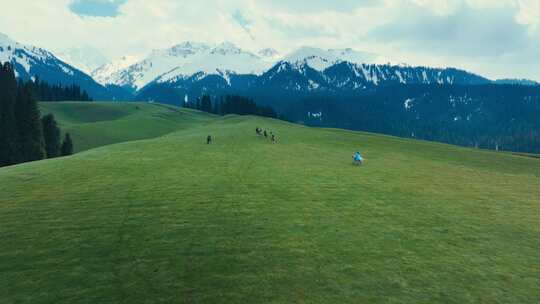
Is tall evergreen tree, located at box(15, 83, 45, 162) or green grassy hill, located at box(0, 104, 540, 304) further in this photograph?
tall evergreen tree, located at box(15, 83, 45, 162)

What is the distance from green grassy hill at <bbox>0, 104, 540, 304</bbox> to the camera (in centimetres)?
1628

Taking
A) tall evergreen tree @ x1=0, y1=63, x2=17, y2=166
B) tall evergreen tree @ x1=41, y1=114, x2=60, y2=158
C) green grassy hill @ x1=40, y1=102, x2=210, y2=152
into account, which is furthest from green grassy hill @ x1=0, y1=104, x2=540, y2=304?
green grassy hill @ x1=40, y1=102, x2=210, y2=152

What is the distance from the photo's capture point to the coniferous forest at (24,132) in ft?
282

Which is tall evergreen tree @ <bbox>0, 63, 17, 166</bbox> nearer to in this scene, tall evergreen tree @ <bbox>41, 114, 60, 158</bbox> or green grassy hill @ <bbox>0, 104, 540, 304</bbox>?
tall evergreen tree @ <bbox>41, 114, 60, 158</bbox>

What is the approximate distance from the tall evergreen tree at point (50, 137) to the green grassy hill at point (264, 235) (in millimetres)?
64489

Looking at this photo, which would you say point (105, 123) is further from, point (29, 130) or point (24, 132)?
point (24, 132)

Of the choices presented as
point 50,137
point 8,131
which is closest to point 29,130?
point 8,131

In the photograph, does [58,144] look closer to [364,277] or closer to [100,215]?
[100,215]

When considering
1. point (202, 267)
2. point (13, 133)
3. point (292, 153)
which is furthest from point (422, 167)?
point (13, 133)

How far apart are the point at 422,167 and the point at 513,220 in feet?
68.3

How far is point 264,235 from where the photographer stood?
21703mm

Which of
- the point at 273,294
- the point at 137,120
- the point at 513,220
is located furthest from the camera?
the point at 137,120

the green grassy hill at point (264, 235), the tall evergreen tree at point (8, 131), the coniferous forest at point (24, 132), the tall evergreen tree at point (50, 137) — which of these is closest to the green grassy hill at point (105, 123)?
the tall evergreen tree at point (50, 137)

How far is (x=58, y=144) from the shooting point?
333ft
